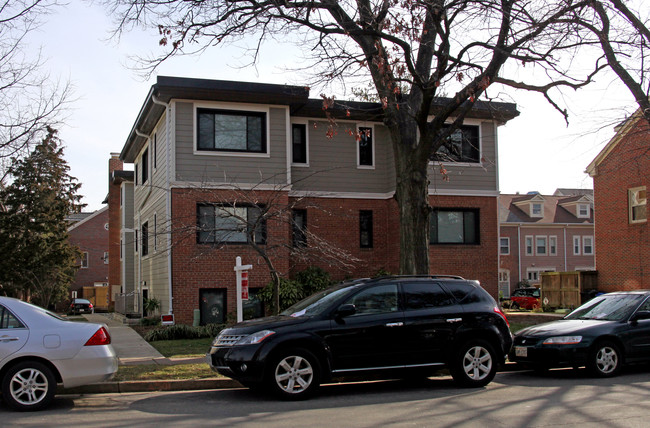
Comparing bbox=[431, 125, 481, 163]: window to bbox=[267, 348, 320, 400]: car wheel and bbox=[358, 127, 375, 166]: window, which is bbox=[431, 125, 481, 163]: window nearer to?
bbox=[358, 127, 375, 166]: window

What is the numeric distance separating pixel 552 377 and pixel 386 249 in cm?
1199

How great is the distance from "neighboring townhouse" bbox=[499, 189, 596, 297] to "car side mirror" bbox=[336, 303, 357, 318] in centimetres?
4315

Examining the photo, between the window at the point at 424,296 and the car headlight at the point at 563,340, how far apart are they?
2036 mm

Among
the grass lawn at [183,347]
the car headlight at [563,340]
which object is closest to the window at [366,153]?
the grass lawn at [183,347]

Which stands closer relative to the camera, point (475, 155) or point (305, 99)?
point (305, 99)

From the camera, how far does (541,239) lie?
171 ft

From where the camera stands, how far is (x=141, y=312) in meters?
23.9

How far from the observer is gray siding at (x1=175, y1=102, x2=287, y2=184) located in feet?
64.2

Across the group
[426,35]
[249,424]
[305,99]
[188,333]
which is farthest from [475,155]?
[249,424]

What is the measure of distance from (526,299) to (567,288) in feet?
32.1

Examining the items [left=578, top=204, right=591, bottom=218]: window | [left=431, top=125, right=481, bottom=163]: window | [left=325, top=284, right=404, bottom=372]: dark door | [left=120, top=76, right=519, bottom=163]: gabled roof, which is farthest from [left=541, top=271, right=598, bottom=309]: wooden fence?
[left=578, top=204, right=591, bottom=218]: window

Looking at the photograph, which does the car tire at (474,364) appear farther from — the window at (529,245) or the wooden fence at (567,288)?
the window at (529,245)

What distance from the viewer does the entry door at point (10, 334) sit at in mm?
7965

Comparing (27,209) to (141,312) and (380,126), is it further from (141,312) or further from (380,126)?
(380,126)
